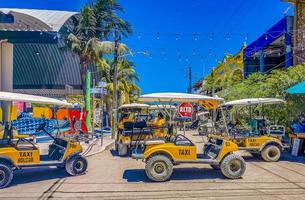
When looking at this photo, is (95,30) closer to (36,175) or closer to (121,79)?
(121,79)

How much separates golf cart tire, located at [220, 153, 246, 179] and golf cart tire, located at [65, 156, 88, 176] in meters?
3.59

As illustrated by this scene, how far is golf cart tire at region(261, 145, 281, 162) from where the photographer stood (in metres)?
12.1

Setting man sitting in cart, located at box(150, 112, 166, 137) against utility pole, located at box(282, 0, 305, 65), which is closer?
man sitting in cart, located at box(150, 112, 166, 137)

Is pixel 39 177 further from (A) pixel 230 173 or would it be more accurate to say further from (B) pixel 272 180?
(B) pixel 272 180

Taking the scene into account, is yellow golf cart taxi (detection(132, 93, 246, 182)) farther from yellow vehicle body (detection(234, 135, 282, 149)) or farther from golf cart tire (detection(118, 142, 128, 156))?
golf cart tire (detection(118, 142, 128, 156))

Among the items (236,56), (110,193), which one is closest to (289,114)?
(110,193)

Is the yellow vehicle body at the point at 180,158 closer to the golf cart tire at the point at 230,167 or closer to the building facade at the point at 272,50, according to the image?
the golf cart tire at the point at 230,167

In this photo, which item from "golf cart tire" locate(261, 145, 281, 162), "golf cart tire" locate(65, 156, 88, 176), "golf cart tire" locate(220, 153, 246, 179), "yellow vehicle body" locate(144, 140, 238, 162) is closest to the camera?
"yellow vehicle body" locate(144, 140, 238, 162)

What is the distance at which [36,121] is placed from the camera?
19.9 metres

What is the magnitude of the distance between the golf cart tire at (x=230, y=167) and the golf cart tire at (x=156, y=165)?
1344 millimetres

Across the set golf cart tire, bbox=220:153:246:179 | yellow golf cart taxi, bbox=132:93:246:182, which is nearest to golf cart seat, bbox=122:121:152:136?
yellow golf cart taxi, bbox=132:93:246:182

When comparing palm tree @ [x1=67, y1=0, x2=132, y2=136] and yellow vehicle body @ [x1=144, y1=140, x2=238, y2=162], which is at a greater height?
palm tree @ [x1=67, y1=0, x2=132, y2=136]

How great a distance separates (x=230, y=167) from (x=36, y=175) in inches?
196

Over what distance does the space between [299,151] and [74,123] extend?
10.4 meters
